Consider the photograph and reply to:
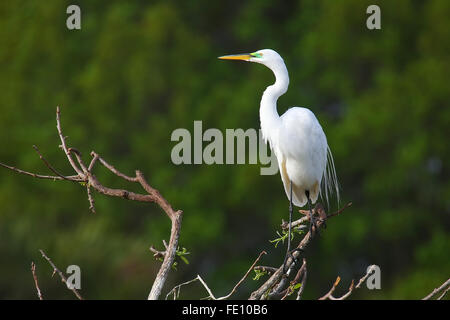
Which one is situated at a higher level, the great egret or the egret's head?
the egret's head

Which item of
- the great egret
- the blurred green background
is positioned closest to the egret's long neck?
the great egret

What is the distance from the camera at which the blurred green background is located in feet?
28.9

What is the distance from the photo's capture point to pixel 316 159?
326cm

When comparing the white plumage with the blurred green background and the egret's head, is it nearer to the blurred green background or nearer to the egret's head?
the egret's head

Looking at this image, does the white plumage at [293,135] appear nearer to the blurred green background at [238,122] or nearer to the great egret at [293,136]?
the great egret at [293,136]

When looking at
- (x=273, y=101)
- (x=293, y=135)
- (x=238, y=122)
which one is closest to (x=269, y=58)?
(x=273, y=101)

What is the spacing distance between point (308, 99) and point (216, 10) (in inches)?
126

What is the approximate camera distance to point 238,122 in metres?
8.84

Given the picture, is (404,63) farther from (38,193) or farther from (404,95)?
(38,193)

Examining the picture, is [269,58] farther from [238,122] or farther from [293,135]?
[238,122]

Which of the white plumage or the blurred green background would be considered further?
the blurred green background

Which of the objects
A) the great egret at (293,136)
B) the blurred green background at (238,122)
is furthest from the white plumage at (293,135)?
the blurred green background at (238,122)

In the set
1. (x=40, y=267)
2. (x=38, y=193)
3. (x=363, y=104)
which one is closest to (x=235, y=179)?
(x=363, y=104)

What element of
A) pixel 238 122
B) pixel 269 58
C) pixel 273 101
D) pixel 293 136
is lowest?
pixel 238 122
